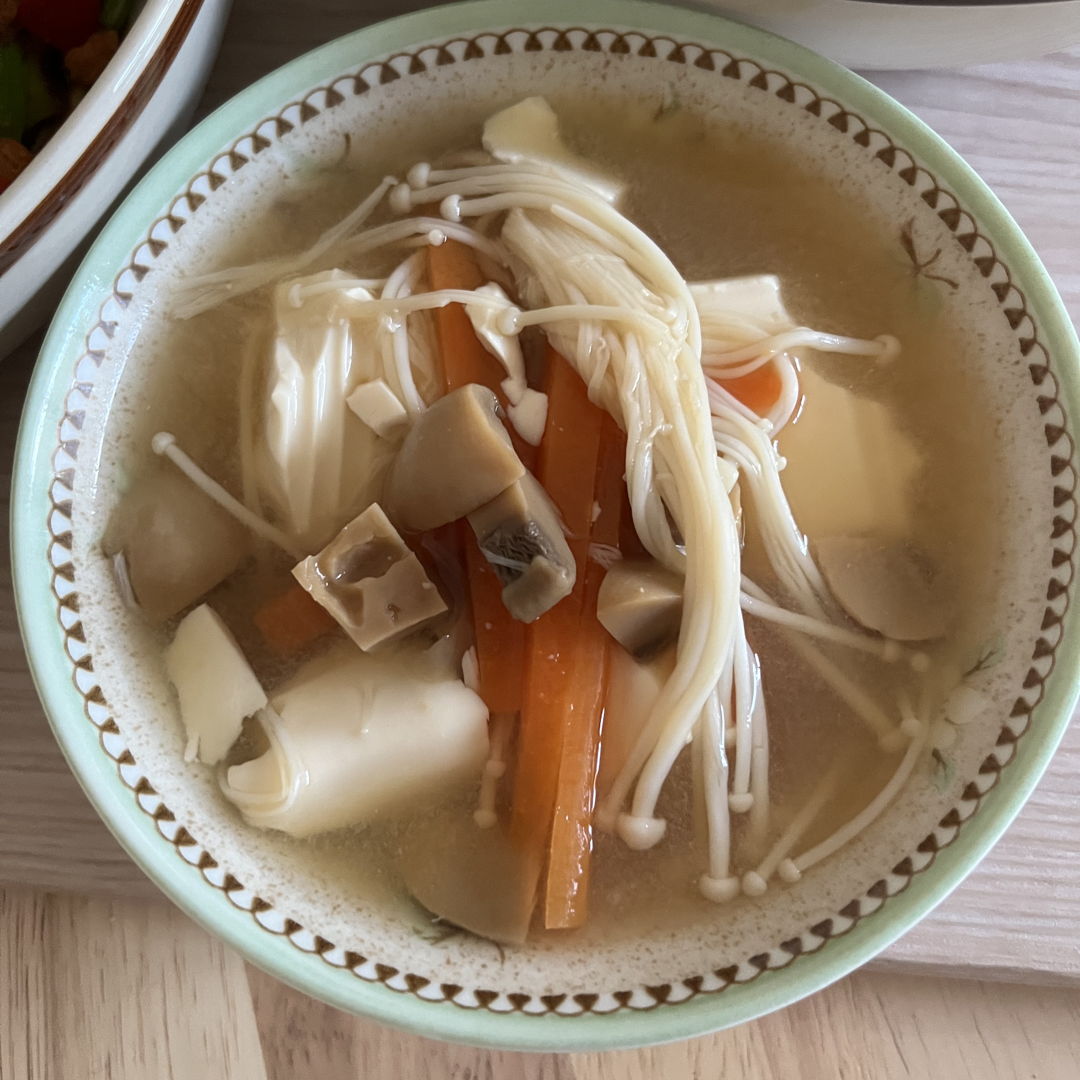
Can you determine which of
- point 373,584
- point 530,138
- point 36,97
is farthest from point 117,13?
point 373,584

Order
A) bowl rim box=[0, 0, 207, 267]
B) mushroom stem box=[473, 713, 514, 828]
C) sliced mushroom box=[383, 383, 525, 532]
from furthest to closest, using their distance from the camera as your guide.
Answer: mushroom stem box=[473, 713, 514, 828], sliced mushroom box=[383, 383, 525, 532], bowl rim box=[0, 0, 207, 267]

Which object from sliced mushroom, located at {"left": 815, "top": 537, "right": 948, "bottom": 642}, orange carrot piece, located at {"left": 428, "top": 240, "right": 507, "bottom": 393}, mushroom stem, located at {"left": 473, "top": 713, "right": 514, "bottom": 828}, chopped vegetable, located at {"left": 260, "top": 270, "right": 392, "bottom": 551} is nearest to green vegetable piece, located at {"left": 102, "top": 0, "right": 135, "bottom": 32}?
chopped vegetable, located at {"left": 260, "top": 270, "right": 392, "bottom": 551}

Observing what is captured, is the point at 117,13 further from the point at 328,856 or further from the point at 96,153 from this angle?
the point at 328,856

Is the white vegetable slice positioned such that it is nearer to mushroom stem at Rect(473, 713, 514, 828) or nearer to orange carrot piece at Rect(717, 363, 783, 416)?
mushroom stem at Rect(473, 713, 514, 828)

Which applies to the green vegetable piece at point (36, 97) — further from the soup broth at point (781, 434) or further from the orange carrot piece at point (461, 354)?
the orange carrot piece at point (461, 354)

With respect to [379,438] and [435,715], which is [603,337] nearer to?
[379,438]

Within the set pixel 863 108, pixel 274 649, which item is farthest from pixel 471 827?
pixel 863 108
